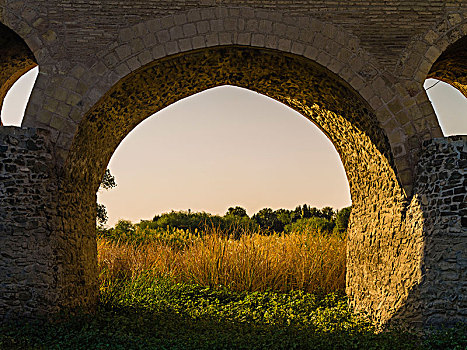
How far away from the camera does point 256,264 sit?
9.46 meters

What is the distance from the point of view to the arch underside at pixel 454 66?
7.06 meters

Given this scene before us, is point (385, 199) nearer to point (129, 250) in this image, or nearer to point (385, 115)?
point (385, 115)

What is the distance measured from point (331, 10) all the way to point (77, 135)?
3.73 metres

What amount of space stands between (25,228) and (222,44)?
132 inches

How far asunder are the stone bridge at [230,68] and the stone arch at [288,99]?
29mm

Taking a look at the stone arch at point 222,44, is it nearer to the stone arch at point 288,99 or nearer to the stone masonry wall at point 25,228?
the stone arch at point 288,99

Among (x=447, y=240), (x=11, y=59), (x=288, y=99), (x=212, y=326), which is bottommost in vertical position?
(x=212, y=326)

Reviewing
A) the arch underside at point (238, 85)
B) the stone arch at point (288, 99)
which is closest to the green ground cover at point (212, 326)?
the stone arch at point (288, 99)

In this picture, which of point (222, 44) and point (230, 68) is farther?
point (230, 68)

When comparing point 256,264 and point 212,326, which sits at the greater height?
point 256,264

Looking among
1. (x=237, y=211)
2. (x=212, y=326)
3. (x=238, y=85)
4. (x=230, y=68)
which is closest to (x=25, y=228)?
(x=212, y=326)

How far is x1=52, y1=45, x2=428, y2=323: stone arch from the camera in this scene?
21.2ft

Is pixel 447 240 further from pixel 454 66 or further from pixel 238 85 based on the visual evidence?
pixel 238 85

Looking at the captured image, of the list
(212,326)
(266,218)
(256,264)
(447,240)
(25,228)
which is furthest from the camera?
(266,218)
